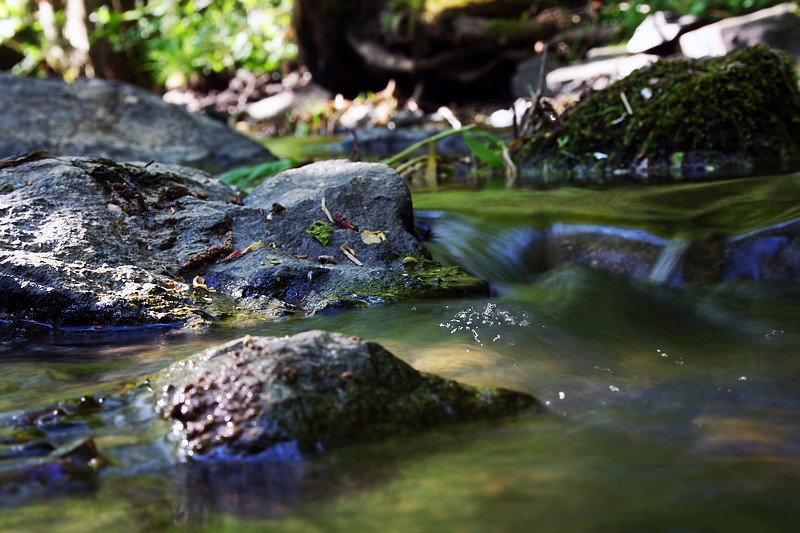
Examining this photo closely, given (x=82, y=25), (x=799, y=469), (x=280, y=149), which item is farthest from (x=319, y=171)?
(x=82, y=25)

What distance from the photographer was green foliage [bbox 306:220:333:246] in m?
3.42

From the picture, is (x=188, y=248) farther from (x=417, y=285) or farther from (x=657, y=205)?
(x=657, y=205)

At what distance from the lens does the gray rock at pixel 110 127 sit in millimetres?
6747

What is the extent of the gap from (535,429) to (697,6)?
11.3 metres

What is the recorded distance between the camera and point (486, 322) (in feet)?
9.09

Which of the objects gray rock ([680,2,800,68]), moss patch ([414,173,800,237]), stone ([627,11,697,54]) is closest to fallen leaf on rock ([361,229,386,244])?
moss patch ([414,173,800,237])

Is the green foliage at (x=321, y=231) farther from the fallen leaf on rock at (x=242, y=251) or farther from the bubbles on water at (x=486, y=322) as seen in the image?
the bubbles on water at (x=486, y=322)

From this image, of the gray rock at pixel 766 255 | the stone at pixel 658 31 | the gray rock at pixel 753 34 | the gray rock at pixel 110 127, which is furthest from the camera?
the stone at pixel 658 31

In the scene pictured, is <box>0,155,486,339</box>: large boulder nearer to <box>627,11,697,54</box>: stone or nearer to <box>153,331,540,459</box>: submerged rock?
<box>153,331,540,459</box>: submerged rock

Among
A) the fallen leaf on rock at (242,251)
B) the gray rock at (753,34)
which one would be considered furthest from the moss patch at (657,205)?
the gray rock at (753,34)

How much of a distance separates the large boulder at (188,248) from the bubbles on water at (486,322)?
31 cm

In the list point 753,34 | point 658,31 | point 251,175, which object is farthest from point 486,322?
point 658,31

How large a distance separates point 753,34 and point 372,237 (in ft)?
28.6

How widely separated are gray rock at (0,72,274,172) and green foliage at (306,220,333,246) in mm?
3787
